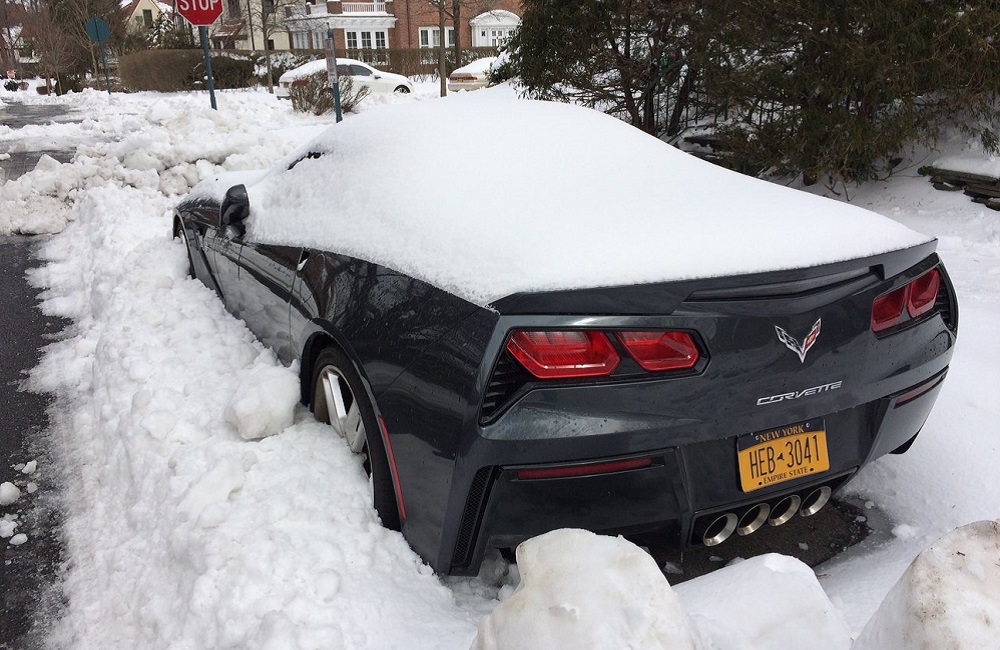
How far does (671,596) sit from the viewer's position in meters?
1.39

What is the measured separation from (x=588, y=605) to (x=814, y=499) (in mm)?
1135

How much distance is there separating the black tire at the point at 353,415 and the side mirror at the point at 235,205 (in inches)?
47.4

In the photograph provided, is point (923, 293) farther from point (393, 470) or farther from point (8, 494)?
point (8, 494)

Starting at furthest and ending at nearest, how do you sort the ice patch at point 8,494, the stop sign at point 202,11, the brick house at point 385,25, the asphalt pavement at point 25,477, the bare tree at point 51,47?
the brick house at point 385,25 < the bare tree at point 51,47 < the stop sign at point 202,11 < the ice patch at point 8,494 < the asphalt pavement at point 25,477

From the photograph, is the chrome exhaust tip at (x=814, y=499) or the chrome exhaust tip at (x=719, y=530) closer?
the chrome exhaust tip at (x=719, y=530)

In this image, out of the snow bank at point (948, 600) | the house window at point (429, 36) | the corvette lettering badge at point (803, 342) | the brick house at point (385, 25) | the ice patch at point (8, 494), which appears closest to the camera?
the snow bank at point (948, 600)

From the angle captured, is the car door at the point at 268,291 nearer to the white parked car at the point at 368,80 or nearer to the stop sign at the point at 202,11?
the stop sign at the point at 202,11

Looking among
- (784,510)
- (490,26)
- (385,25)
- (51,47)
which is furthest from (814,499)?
(385,25)

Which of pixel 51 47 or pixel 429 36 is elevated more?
pixel 429 36

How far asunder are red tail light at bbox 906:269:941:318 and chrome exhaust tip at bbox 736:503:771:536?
29.6 inches

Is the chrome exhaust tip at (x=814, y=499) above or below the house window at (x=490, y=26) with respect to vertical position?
below

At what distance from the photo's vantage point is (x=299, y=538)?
7.31 feet

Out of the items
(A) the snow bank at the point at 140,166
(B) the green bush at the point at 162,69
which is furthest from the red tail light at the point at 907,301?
(B) the green bush at the point at 162,69

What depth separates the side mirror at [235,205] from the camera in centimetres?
350
